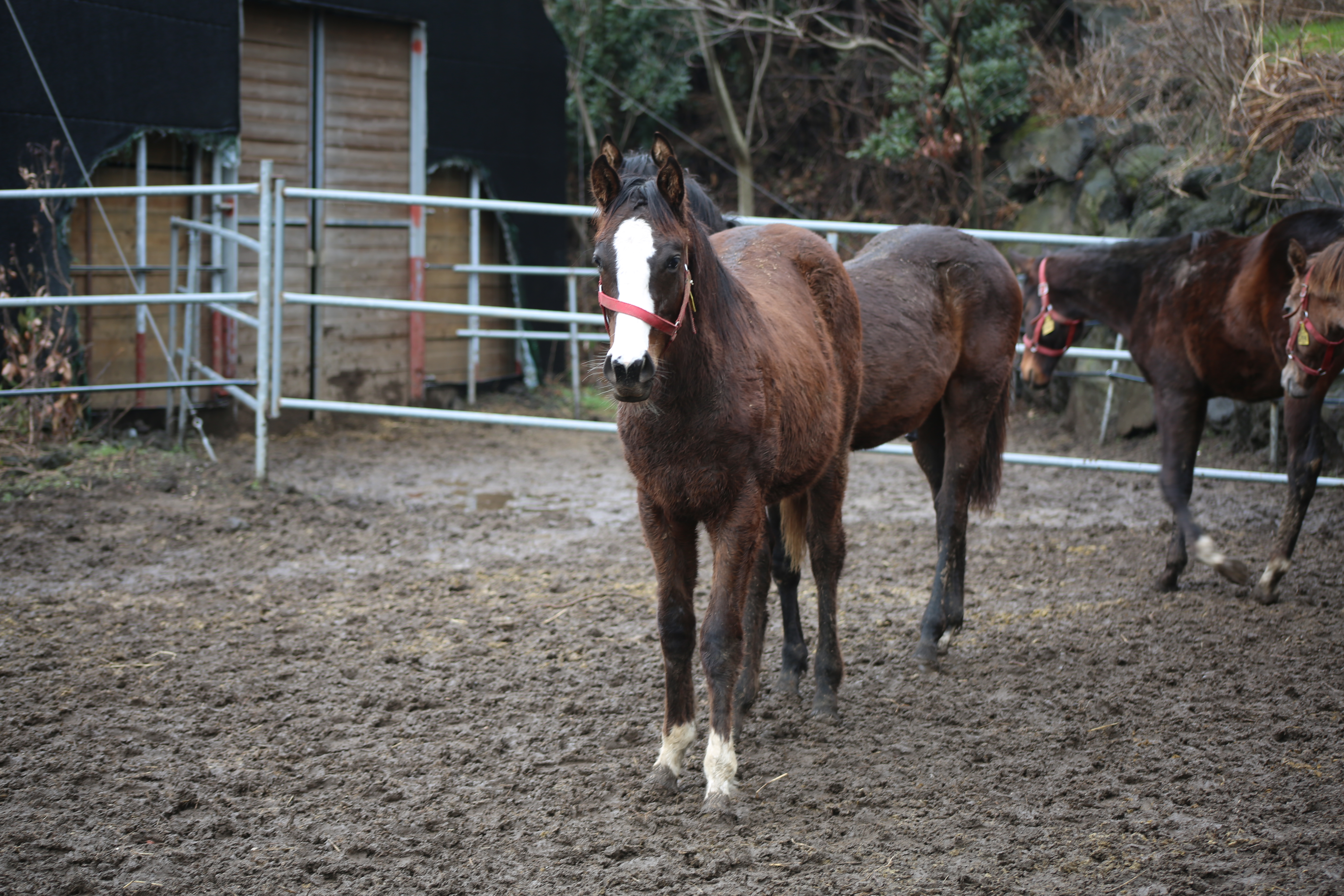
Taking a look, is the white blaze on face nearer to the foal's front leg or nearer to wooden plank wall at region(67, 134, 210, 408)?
the foal's front leg

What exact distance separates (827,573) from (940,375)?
1.01 m

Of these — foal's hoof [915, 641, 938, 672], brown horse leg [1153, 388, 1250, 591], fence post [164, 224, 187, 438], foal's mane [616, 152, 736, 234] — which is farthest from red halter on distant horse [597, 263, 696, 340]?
fence post [164, 224, 187, 438]

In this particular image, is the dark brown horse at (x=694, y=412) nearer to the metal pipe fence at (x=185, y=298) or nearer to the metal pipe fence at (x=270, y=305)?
the metal pipe fence at (x=270, y=305)

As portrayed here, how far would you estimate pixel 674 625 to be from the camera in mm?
2807

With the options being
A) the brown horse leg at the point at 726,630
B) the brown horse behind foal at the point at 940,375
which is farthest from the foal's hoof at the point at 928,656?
the brown horse leg at the point at 726,630

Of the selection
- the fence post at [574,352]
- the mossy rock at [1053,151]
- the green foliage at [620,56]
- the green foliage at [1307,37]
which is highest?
the green foliage at [620,56]

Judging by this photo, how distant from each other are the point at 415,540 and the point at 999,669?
307 cm

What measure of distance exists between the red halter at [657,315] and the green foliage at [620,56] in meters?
10.0

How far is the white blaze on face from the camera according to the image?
238 centimetres

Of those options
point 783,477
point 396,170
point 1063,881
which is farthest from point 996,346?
point 396,170

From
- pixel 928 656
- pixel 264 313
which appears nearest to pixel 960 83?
pixel 264 313

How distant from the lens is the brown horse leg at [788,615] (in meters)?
3.54

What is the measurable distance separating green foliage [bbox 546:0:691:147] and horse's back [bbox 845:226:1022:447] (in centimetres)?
862

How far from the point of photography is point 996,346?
4.17 meters
